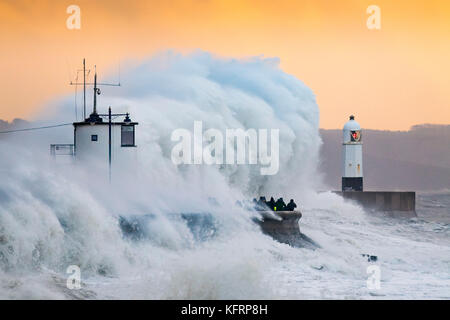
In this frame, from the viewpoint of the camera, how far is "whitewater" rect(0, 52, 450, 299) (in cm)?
1833

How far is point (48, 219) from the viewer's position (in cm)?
2012

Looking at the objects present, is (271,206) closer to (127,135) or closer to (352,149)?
(127,135)

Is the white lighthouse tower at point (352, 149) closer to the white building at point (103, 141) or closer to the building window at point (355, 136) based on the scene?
the building window at point (355, 136)

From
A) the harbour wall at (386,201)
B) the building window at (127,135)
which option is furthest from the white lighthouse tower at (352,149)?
the building window at (127,135)

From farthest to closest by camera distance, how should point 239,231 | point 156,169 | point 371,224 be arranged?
point 371,224, point 156,169, point 239,231

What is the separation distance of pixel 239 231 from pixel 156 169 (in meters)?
5.86

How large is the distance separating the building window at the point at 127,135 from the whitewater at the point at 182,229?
502mm

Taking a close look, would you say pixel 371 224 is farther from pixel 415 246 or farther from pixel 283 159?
pixel 415 246

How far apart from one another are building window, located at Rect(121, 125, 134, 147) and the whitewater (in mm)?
502

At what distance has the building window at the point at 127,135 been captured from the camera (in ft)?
83.0

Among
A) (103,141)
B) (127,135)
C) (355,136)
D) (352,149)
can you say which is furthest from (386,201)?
(103,141)

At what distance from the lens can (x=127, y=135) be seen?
83.1 ft
